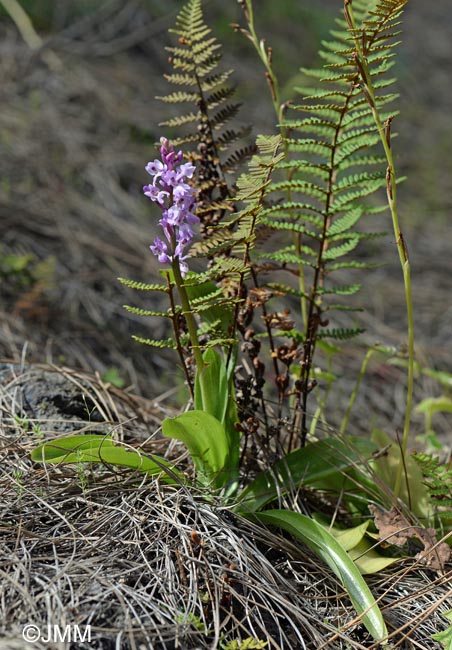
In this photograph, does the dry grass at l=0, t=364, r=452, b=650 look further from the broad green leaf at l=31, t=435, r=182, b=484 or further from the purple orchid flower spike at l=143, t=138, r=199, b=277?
the purple orchid flower spike at l=143, t=138, r=199, b=277

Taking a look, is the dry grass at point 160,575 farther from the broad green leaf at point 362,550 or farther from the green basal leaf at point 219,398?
the green basal leaf at point 219,398

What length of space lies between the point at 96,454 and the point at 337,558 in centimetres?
74

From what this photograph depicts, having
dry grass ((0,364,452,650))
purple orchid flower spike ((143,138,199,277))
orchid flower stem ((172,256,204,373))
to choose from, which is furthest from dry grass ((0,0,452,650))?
purple orchid flower spike ((143,138,199,277))

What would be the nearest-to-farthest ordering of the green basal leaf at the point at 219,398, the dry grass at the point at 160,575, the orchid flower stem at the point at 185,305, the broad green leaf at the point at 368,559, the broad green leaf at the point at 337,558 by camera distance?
the dry grass at the point at 160,575 < the broad green leaf at the point at 337,558 < the orchid flower stem at the point at 185,305 < the broad green leaf at the point at 368,559 < the green basal leaf at the point at 219,398

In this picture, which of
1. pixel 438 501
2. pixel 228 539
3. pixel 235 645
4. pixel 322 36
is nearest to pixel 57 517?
pixel 228 539

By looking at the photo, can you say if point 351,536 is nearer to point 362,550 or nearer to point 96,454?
point 362,550

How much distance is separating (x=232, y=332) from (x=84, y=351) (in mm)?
1588

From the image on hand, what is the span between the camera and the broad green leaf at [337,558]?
1.79 m

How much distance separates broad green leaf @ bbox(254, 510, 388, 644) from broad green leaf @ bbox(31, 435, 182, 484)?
34cm

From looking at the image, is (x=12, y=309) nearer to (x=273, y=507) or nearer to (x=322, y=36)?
(x=273, y=507)

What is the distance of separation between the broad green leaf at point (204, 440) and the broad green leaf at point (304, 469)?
12 cm

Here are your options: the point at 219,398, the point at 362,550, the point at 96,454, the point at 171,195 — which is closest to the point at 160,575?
the point at 96,454

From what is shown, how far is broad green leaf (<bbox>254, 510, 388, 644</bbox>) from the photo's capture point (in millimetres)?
1794

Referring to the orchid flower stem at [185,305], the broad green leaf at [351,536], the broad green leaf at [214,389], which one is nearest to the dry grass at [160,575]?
the broad green leaf at [351,536]
